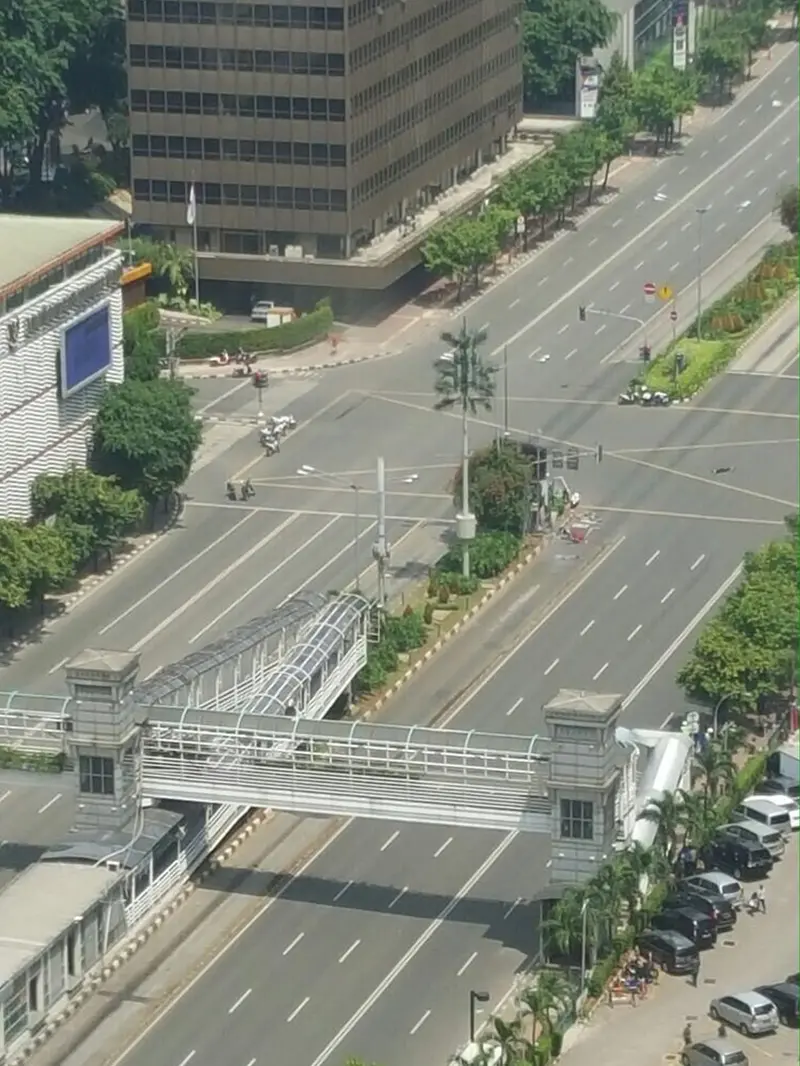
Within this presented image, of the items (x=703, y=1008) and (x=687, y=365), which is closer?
(x=703, y=1008)

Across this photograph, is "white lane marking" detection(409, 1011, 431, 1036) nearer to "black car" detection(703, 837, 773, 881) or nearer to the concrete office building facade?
"black car" detection(703, 837, 773, 881)

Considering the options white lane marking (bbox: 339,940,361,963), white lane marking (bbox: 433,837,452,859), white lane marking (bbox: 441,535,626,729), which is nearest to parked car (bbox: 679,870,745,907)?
white lane marking (bbox: 433,837,452,859)

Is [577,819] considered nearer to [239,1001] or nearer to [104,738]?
[239,1001]

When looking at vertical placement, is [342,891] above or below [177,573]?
below

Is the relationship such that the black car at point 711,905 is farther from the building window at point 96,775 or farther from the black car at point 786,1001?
the building window at point 96,775

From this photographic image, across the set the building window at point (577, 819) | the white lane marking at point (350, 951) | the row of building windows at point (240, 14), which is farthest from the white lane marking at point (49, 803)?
the row of building windows at point (240, 14)

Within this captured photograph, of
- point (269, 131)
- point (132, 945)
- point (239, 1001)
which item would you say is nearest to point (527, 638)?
point (132, 945)

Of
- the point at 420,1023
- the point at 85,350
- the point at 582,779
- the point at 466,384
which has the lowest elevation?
the point at 420,1023
